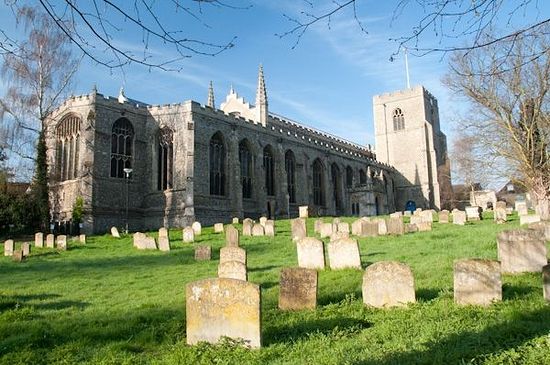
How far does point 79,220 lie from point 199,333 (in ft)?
71.4

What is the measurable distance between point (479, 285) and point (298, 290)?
235cm

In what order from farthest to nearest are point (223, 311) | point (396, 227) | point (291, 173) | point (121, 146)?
point (291, 173) → point (121, 146) → point (396, 227) → point (223, 311)

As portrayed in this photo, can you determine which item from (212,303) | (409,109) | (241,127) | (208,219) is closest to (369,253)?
(212,303)

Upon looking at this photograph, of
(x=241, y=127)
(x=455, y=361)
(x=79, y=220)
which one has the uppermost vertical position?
(x=241, y=127)

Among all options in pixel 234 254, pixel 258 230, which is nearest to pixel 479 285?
pixel 234 254

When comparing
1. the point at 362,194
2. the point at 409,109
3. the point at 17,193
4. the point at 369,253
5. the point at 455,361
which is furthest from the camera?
the point at 409,109

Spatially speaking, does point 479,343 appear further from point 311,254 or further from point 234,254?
point 234,254

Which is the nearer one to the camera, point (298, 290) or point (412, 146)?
point (298, 290)

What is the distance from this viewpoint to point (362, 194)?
43219 mm

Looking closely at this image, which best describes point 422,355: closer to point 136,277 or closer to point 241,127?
point 136,277

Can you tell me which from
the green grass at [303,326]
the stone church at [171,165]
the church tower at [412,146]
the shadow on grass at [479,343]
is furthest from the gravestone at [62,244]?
the church tower at [412,146]

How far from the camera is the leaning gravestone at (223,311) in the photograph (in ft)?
16.4

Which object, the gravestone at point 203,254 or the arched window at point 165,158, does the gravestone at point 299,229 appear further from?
the arched window at point 165,158

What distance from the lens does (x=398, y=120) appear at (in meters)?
56.3
